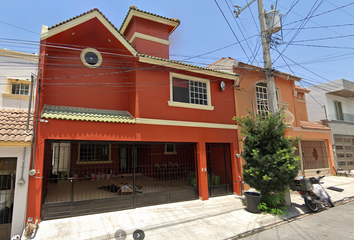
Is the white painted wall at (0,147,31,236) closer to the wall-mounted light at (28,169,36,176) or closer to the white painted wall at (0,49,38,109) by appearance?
the wall-mounted light at (28,169,36,176)

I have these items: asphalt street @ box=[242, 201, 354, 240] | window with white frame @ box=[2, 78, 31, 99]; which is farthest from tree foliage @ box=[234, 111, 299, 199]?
window with white frame @ box=[2, 78, 31, 99]

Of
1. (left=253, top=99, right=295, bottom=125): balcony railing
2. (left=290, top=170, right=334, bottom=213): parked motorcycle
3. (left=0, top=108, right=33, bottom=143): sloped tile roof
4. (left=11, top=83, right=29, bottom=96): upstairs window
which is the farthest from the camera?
(left=253, top=99, right=295, bottom=125): balcony railing

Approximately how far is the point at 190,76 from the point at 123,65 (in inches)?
129

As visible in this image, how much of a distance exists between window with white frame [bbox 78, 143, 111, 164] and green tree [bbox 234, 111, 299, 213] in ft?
26.1

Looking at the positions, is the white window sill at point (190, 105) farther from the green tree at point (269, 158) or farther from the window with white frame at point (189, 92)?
the green tree at point (269, 158)

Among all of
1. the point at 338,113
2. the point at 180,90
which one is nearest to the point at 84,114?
the point at 180,90

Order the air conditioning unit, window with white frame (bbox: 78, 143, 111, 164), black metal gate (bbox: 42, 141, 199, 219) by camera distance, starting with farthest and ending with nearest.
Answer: window with white frame (bbox: 78, 143, 111, 164) < the air conditioning unit < black metal gate (bbox: 42, 141, 199, 219)

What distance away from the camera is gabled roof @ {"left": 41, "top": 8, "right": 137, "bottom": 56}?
7.31 m

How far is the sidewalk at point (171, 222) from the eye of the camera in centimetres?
579

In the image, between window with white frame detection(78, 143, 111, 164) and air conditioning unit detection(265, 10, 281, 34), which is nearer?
air conditioning unit detection(265, 10, 281, 34)

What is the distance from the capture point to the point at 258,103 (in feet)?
40.3

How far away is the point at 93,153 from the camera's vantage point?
11.6 m

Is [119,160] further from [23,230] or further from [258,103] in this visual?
[258,103]

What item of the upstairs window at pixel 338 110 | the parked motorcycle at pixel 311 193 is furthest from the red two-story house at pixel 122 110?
the upstairs window at pixel 338 110
